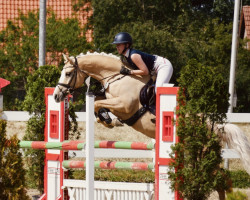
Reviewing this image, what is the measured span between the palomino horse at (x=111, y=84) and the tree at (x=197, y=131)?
44.0 inches

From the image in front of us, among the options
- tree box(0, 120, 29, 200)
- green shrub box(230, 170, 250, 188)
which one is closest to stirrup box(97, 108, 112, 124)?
tree box(0, 120, 29, 200)

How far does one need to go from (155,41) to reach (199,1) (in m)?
13.8

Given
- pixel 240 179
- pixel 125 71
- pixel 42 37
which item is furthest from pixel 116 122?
pixel 240 179

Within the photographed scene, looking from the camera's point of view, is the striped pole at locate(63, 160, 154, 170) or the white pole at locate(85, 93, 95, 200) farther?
the striped pole at locate(63, 160, 154, 170)

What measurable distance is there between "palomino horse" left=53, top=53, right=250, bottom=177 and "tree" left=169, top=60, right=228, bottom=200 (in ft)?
3.67

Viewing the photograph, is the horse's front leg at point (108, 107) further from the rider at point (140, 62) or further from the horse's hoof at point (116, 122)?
the rider at point (140, 62)

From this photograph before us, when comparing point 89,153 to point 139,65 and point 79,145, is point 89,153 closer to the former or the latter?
point 79,145

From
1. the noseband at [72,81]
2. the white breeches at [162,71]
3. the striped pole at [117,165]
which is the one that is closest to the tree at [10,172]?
the striped pole at [117,165]

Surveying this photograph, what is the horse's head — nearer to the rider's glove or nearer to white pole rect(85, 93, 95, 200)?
the rider's glove

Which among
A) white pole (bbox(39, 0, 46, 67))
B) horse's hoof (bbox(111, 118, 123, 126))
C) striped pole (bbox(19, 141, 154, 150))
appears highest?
white pole (bbox(39, 0, 46, 67))

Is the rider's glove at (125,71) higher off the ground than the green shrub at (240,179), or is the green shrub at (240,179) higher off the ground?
the rider's glove at (125,71)

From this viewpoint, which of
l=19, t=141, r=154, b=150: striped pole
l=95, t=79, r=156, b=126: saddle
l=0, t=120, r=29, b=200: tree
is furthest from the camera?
l=95, t=79, r=156, b=126: saddle

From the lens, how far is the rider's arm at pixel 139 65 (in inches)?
226

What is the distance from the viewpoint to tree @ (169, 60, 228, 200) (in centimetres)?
473
